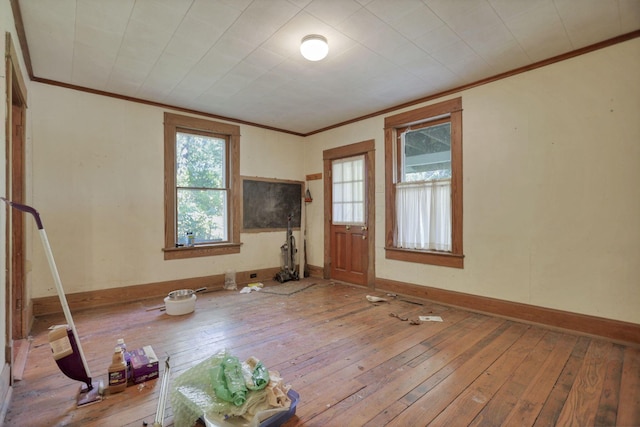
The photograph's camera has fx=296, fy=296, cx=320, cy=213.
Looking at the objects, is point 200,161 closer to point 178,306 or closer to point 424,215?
point 178,306

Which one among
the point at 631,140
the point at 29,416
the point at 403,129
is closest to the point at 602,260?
the point at 631,140

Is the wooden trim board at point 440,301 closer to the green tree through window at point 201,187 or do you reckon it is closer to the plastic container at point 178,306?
the green tree through window at point 201,187

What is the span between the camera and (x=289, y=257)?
5363 millimetres

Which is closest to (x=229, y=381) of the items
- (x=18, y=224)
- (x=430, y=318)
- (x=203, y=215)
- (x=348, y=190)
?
(x=430, y=318)

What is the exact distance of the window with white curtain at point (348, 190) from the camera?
487 centimetres

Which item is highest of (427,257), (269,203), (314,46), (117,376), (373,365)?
(314,46)

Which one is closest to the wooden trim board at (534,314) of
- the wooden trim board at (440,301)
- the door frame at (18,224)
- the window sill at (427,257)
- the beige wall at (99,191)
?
the wooden trim board at (440,301)

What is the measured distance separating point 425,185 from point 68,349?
3.93 metres

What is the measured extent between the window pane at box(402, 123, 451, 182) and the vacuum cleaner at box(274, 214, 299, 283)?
2.27m

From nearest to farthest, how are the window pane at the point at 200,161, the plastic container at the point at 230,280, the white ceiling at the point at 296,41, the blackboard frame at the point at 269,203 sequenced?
the white ceiling at the point at 296,41, the window pane at the point at 200,161, the plastic container at the point at 230,280, the blackboard frame at the point at 269,203

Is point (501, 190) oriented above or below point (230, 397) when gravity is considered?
above

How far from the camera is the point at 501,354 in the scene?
2473mm

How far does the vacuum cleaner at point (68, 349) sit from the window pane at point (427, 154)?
3.93 meters

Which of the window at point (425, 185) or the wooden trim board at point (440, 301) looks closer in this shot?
the wooden trim board at point (440, 301)
